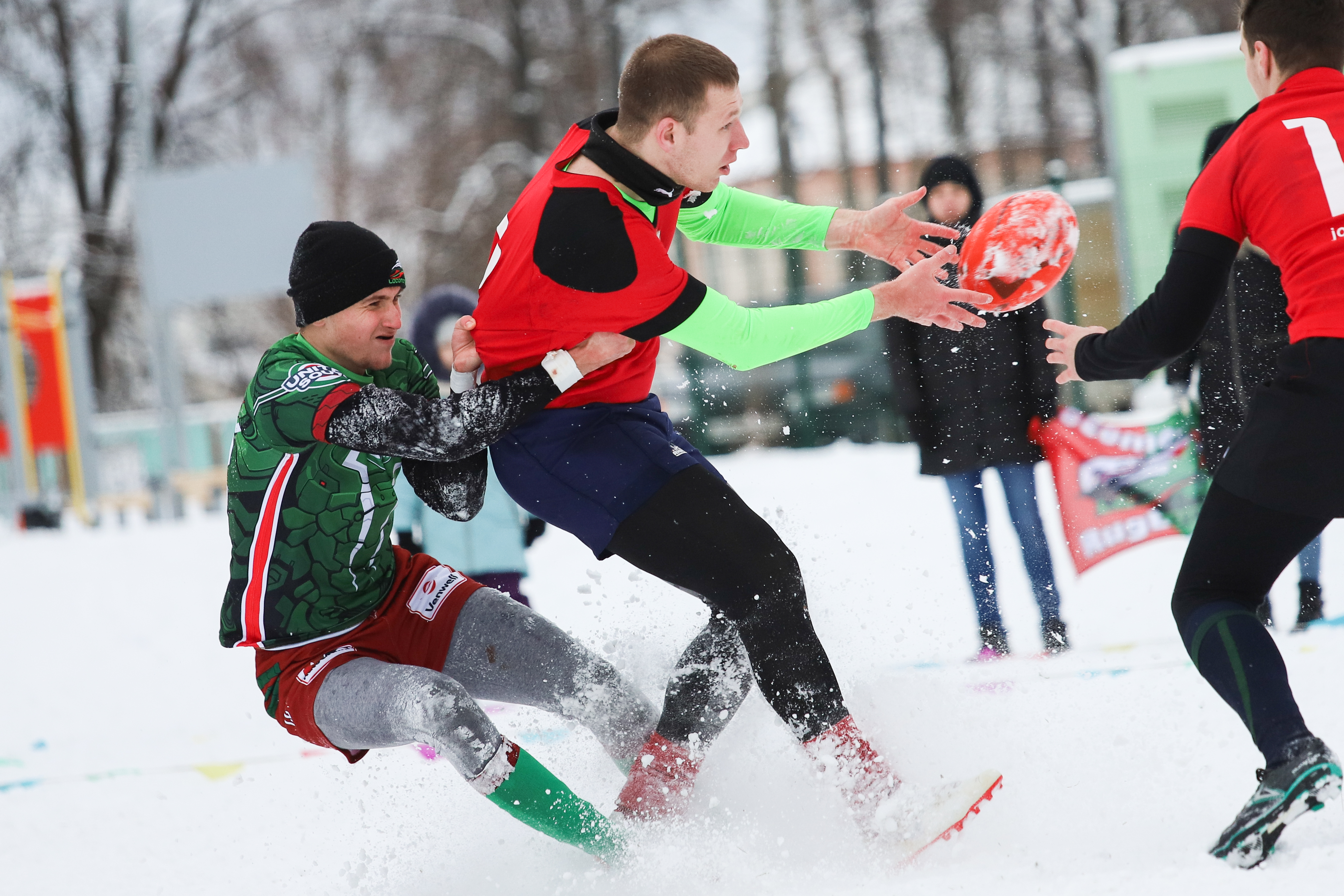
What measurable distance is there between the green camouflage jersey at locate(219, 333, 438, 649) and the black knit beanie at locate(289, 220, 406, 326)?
11 cm

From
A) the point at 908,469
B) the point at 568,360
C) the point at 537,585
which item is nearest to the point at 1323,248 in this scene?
the point at 568,360

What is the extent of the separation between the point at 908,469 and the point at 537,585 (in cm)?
325

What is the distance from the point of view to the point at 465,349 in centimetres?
261

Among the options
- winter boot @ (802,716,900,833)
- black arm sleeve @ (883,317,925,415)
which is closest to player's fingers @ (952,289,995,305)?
winter boot @ (802,716,900,833)

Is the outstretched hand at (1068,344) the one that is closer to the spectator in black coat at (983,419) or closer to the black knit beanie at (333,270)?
the black knit beanie at (333,270)

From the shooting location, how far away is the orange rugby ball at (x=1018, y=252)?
113 inches

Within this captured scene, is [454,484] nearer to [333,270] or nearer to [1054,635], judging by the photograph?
[333,270]

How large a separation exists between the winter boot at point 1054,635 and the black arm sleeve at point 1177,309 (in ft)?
6.82

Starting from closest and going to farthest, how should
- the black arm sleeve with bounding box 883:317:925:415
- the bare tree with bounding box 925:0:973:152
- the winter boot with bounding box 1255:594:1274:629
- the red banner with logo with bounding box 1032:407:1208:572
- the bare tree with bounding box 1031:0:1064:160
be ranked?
the winter boot with bounding box 1255:594:1274:629
the black arm sleeve with bounding box 883:317:925:415
the red banner with logo with bounding box 1032:407:1208:572
the bare tree with bounding box 925:0:973:152
the bare tree with bounding box 1031:0:1064:160

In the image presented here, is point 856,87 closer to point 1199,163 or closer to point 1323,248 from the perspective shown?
point 1199,163

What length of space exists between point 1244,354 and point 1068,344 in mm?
1707

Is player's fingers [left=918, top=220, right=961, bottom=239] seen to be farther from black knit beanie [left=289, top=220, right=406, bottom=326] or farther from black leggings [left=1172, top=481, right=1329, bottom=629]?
black knit beanie [left=289, top=220, right=406, bottom=326]

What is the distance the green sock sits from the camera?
7.98 feet

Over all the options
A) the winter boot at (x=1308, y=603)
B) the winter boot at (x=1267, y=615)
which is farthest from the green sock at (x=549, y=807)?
the winter boot at (x=1308, y=603)
